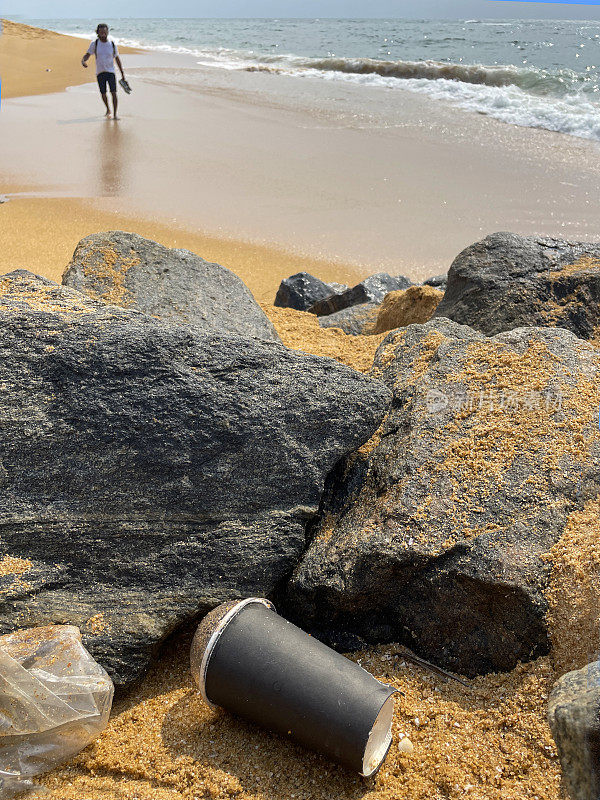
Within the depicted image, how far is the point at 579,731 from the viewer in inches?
60.7

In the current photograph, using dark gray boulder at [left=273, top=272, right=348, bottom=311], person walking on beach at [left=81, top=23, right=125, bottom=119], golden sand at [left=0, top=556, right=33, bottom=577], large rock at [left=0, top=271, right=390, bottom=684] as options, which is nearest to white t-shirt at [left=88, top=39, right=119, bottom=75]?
person walking on beach at [left=81, top=23, right=125, bottom=119]

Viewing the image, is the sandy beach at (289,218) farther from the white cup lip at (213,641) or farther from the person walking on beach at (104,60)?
the person walking on beach at (104,60)

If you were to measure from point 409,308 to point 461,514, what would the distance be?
7.68ft

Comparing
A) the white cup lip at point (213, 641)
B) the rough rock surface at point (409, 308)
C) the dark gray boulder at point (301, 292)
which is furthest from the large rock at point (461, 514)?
the dark gray boulder at point (301, 292)

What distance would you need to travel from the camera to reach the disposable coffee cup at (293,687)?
1648mm

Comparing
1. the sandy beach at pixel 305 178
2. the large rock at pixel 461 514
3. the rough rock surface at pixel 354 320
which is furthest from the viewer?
the sandy beach at pixel 305 178

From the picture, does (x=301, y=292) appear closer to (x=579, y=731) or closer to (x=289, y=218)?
(x=289, y=218)

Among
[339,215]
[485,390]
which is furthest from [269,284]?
[485,390]

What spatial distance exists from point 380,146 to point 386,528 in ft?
25.5

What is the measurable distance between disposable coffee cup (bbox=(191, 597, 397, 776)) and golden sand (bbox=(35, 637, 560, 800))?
6cm

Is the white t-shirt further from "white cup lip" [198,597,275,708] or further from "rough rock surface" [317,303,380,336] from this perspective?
"white cup lip" [198,597,275,708]

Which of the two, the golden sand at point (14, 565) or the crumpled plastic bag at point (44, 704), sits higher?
the golden sand at point (14, 565)

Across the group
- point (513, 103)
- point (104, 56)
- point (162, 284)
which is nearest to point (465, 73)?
point (513, 103)

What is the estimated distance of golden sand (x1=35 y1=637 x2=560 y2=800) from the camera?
1621 mm
